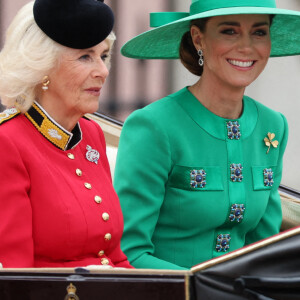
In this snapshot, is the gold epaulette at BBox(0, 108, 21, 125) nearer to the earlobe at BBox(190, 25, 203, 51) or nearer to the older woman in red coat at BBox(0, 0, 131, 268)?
the older woman in red coat at BBox(0, 0, 131, 268)

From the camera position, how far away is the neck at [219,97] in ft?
6.42

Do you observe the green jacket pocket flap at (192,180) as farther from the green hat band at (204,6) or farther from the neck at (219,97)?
the green hat band at (204,6)

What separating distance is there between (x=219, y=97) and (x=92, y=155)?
0.46 m

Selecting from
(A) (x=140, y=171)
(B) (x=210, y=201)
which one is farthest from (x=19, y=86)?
(B) (x=210, y=201)

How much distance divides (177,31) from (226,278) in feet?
3.64

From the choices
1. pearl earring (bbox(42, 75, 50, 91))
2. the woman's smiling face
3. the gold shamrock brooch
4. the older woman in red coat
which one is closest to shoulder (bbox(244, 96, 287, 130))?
the gold shamrock brooch

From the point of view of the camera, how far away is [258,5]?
189 cm

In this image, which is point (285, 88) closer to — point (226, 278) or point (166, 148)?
point (166, 148)

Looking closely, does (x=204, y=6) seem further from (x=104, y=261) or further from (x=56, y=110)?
(x=104, y=261)

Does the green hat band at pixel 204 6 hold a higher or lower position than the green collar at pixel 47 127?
higher

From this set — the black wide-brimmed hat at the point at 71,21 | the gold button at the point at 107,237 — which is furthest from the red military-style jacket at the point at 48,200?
the black wide-brimmed hat at the point at 71,21

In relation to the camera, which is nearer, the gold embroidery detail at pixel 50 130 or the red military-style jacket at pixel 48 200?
the red military-style jacket at pixel 48 200

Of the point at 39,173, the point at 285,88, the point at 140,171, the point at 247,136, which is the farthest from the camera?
the point at 285,88

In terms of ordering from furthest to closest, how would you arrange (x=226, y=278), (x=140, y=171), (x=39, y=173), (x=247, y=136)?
1. (x=247, y=136)
2. (x=140, y=171)
3. (x=39, y=173)
4. (x=226, y=278)
